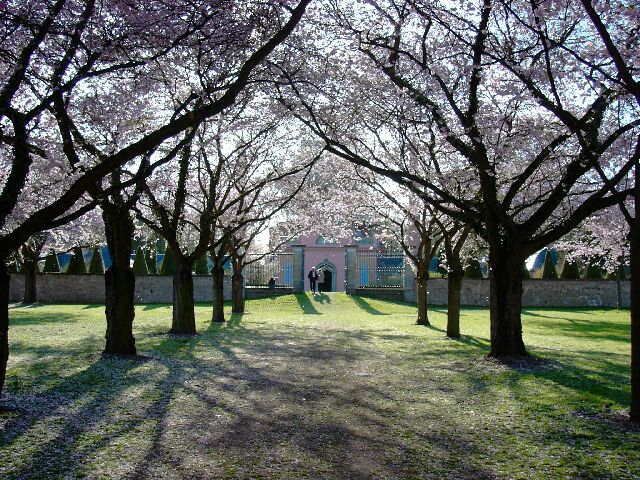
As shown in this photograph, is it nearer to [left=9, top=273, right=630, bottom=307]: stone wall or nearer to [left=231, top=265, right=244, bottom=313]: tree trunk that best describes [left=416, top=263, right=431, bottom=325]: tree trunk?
[left=231, top=265, right=244, bottom=313]: tree trunk

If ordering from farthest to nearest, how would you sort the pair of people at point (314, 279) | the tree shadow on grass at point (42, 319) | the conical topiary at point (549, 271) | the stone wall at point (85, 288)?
the pair of people at point (314, 279), the conical topiary at point (549, 271), the stone wall at point (85, 288), the tree shadow on grass at point (42, 319)

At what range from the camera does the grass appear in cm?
469

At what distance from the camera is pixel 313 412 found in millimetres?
6566

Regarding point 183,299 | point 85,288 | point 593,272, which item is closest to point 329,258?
point 85,288

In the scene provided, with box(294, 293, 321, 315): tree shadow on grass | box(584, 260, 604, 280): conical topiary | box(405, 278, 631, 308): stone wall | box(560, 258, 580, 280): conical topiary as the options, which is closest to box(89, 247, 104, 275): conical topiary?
box(294, 293, 321, 315): tree shadow on grass

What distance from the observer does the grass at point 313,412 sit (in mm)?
4688

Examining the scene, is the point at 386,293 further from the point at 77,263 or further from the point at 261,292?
the point at 77,263

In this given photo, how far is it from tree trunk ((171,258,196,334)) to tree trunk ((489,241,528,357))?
25.5ft

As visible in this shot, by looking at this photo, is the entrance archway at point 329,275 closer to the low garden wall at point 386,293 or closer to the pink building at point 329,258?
the pink building at point 329,258

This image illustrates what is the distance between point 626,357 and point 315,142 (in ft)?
29.5

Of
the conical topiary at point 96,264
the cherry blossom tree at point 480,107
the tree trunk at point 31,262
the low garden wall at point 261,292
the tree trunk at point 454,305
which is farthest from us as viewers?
the conical topiary at point 96,264

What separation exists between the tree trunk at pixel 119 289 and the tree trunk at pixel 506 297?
614cm

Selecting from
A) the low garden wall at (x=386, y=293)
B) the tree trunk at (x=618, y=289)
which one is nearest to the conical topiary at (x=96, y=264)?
the low garden wall at (x=386, y=293)

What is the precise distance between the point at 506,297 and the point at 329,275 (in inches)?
1261
